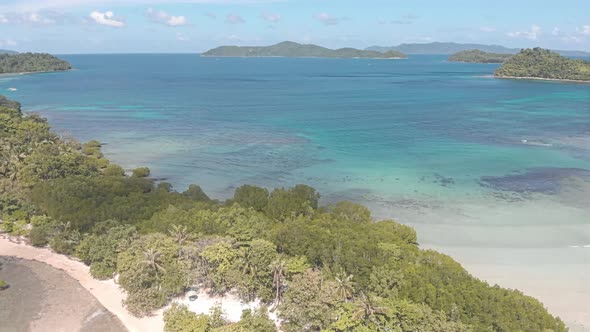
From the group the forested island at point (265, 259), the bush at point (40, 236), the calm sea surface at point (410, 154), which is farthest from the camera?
the calm sea surface at point (410, 154)

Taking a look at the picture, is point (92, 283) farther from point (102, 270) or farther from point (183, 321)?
point (183, 321)

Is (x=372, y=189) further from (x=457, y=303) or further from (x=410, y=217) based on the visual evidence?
(x=457, y=303)

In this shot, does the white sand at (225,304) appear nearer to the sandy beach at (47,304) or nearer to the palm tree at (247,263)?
the palm tree at (247,263)

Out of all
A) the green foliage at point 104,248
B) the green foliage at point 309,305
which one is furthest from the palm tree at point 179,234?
the green foliage at point 309,305

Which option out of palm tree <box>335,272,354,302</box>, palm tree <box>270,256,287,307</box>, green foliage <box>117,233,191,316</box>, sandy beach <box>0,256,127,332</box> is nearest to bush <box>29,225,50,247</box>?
sandy beach <box>0,256,127,332</box>

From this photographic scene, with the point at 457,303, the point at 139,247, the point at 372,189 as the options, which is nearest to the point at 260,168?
the point at 372,189

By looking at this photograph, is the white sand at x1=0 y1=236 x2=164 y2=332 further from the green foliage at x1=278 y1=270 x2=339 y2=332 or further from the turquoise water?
the turquoise water
